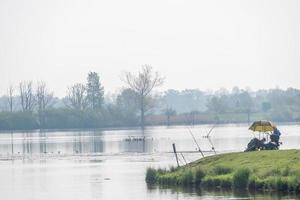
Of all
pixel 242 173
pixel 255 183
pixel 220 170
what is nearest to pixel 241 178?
pixel 242 173

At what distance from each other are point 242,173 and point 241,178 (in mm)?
249

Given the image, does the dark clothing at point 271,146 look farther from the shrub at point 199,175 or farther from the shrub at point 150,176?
the shrub at point 199,175

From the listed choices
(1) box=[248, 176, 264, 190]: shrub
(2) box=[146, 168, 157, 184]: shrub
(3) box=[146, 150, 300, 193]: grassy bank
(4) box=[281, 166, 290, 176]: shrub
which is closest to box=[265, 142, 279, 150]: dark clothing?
(3) box=[146, 150, 300, 193]: grassy bank

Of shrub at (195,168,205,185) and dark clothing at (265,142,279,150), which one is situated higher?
dark clothing at (265,142,279,150)

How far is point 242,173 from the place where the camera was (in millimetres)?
49875

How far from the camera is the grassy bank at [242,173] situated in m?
47.5

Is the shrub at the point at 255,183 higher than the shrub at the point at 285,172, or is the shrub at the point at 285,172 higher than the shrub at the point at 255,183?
the shrub at the point at 285,172

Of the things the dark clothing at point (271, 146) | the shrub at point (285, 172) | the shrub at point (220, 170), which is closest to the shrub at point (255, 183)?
the shrub at point (285, 172)

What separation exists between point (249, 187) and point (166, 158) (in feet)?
115

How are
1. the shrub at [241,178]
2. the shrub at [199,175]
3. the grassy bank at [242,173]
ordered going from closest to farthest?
the grassy bank at [242,173], the shrub at [241,178], the shrub at [199,175]

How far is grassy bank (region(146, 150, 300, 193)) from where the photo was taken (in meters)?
47.5

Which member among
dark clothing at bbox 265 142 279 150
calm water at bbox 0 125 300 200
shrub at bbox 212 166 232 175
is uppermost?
dark clothing at bbox 265 142 279 150

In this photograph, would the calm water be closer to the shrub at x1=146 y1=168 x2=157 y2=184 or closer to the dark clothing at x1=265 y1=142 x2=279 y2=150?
the shrub at x1=146 y1=168 x2=157 y2=184

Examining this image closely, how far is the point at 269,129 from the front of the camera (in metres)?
62.3
